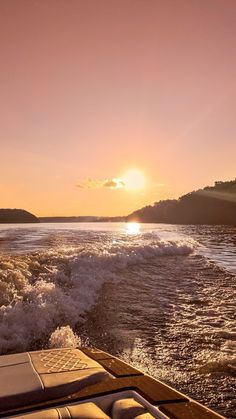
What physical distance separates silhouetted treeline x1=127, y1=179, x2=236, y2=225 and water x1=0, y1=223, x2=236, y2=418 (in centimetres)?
12973

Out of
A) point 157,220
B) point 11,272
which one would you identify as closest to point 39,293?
point 11,272

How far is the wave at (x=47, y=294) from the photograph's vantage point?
8.13 meters

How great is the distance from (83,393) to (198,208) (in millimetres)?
164286

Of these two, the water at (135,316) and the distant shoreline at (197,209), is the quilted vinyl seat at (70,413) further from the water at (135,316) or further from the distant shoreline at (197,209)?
the distant shoreline at (197,209)

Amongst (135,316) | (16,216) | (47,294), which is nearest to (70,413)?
(135,316)

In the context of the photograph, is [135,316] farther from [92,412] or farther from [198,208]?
[198,208]

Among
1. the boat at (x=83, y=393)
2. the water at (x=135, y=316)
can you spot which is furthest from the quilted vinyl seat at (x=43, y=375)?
the water at (x=135, y=316)

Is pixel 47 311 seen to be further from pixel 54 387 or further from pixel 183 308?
pixel 54 387

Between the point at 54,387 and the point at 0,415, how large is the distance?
587 mm

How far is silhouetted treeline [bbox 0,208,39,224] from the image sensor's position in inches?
4166

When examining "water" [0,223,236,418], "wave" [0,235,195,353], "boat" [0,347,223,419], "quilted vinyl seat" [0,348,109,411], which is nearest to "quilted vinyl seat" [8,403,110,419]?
"boat" [0,347,223,419]

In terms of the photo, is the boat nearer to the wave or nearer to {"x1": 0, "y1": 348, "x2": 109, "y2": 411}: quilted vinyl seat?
{"x1": 0, "y1": 348, "x2": 109, "y2": 411}: quilted vinyl seat

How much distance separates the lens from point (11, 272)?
1123 centimetres

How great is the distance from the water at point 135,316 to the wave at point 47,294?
0.08 feet
